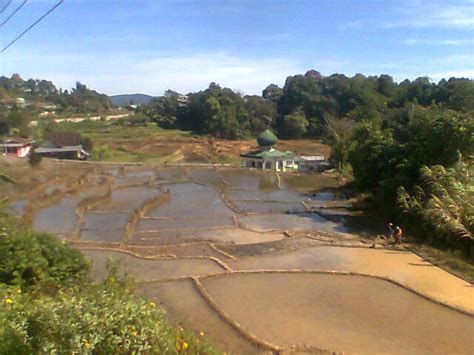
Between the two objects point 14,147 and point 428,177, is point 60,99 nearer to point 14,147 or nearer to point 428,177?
point 14,147

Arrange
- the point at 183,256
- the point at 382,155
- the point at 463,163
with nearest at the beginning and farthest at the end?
the point at 183,256 < the point at 463,163 < the point at 382,155

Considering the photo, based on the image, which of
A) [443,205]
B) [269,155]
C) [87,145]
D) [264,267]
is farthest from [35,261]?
[87,145]

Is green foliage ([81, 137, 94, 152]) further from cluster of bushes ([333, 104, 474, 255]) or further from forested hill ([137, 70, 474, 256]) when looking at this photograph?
cluster of bushes ([333, 104, 474, 255])

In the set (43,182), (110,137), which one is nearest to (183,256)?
(43,182)

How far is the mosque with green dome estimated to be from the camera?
1496 inches

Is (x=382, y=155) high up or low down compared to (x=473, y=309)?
up

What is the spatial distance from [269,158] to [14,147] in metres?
22.9

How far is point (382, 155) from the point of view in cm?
2275

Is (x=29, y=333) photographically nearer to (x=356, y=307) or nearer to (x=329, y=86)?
(x=356, y=307)

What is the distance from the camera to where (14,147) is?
4338 cm

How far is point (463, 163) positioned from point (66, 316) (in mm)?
17130

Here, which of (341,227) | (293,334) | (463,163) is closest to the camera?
(293,334)

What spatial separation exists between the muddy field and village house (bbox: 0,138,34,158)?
15818mm

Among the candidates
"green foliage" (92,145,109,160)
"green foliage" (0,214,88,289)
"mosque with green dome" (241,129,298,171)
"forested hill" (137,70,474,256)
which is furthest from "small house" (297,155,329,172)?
"green foliage" (0,214,88,289)
